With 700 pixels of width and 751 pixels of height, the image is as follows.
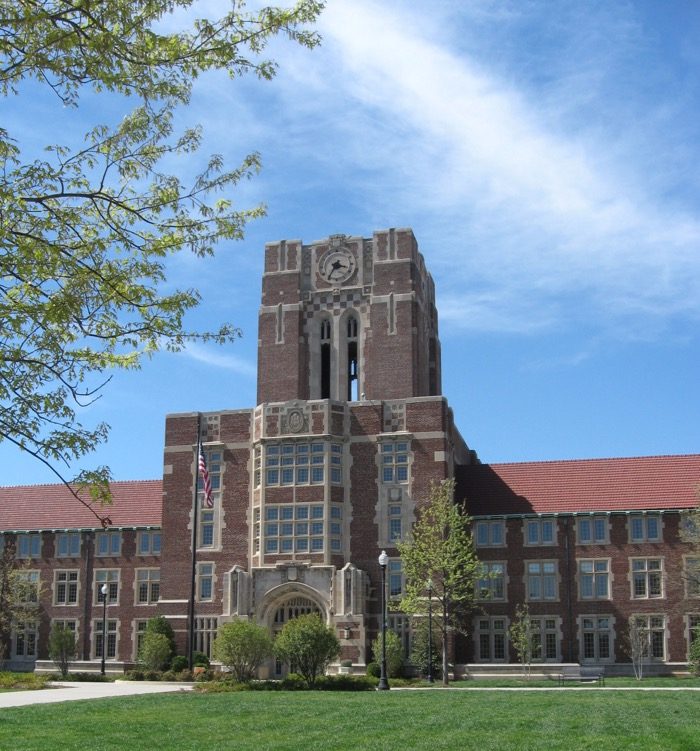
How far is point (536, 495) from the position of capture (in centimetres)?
5219

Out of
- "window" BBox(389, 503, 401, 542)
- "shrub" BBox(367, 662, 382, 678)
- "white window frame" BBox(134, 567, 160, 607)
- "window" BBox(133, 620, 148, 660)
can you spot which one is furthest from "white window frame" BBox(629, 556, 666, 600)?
"window" BBox(133, 620, 148, 660)

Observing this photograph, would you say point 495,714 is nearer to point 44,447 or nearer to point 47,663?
point 44,447

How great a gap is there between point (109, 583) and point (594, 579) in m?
25.9

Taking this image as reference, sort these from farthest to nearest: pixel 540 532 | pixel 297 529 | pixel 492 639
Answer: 1. pixel 540 532
2. pixel 492 639
3. pixel 297 529

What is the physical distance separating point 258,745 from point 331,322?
40.8m

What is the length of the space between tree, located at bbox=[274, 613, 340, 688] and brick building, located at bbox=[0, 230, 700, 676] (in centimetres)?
1007

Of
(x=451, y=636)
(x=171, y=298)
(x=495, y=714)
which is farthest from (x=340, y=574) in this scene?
(x=171, y=298)

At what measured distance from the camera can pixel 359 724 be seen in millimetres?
19172

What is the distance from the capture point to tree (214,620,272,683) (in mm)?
36750

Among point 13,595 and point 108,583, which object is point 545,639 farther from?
point 13,595

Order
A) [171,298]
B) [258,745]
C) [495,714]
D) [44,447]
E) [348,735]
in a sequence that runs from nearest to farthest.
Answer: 1. [44,447]
2. [171,298]
3. [258,745]
4. [348,735]
5. [495,714]

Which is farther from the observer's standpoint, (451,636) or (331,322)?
(331,322)

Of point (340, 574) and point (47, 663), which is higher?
point (340, 574)

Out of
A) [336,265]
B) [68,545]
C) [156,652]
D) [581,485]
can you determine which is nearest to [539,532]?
[581,485]
